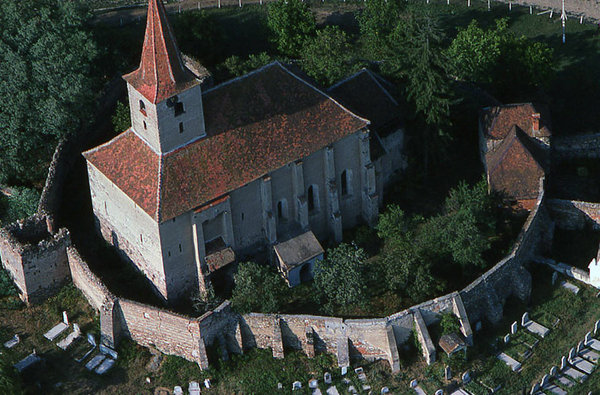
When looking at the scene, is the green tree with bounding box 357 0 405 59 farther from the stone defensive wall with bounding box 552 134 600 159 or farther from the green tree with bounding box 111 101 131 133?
the green tree with bounding box 111 101 131 133

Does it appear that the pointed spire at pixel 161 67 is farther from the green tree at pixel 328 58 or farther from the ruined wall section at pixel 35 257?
the green tree at pixel 328 58

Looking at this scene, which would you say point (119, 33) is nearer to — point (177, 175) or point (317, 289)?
point (177, 175)

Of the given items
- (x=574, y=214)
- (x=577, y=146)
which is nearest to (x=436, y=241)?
(x=574, y=214)

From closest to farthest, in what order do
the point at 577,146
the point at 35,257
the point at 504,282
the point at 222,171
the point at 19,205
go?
1. the point at 222,171
2. the point at 504,282
3. the point at 35,257
4. the point at 19,205
5. the point at 577,146

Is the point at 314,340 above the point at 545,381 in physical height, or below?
above

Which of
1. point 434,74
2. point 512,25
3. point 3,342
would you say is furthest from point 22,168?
point 512,25

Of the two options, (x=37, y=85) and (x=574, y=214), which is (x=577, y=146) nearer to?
(x=574, y=214)
